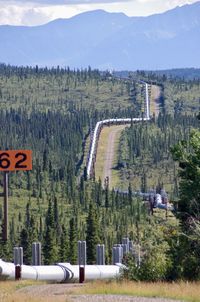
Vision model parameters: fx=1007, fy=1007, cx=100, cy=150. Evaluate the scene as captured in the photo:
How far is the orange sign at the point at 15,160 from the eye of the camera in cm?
3456

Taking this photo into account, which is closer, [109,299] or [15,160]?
[109,299]

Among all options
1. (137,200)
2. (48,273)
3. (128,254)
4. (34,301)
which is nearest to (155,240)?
(128,254)

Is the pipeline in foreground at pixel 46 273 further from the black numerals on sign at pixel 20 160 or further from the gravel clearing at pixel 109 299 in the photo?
the gravel clearing at pixel 109 299

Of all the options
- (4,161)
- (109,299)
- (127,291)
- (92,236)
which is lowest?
(92,236)

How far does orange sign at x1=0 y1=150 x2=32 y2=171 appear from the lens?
3456cm

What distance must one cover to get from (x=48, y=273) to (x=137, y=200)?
132 meters

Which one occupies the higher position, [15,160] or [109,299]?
[15,160]

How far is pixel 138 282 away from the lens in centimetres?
2898

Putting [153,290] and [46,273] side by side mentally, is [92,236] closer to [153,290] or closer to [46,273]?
[46,273]

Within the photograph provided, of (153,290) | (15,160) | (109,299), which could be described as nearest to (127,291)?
(153,290)

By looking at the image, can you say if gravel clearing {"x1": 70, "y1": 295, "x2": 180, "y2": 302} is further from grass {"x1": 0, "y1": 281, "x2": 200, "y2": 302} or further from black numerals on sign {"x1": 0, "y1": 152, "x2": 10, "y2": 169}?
black numerals on sign {"x1": 0, "y1": 152, "x2": 10, "y2": 169}

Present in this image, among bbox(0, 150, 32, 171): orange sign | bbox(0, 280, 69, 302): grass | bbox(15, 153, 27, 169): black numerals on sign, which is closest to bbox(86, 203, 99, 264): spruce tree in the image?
bbox(15, 153, 27, 169): black numerals on sign

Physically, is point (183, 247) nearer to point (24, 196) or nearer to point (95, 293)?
point (95, 293)

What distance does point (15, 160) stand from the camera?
115ft
